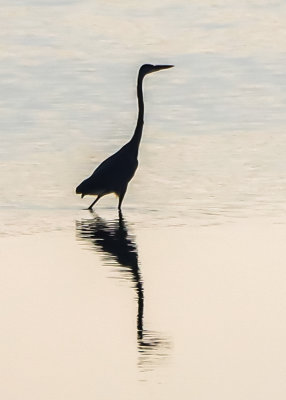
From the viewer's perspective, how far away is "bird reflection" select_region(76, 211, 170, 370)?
9891mm

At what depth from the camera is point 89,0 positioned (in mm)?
30906

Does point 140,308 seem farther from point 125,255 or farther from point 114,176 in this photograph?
point 114,176

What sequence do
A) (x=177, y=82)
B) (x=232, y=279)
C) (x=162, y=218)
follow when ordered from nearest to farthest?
(x=232, y=279), (x=162, y=218), (x=177, y=82)

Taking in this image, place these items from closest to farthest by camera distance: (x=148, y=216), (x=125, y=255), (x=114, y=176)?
1. (x=125, y=255)
2. (x=148, y=216)
3. (x=114, y=176)

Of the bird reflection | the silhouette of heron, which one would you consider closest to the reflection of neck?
the bird reflection

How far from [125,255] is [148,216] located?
1805 millimetres

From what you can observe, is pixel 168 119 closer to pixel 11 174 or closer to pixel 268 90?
pixel 268 90

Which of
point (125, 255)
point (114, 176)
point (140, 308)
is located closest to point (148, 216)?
point (114, 176)

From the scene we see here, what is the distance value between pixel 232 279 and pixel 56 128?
7.83 m

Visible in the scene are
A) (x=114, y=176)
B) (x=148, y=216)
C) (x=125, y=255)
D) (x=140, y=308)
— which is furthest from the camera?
(x=114, y=176)

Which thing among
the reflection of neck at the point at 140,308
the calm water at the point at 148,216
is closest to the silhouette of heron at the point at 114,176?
the calm water at the point at 148,216

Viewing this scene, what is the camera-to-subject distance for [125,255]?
498 inches

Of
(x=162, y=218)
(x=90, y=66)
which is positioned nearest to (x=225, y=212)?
(x=162, y=218)

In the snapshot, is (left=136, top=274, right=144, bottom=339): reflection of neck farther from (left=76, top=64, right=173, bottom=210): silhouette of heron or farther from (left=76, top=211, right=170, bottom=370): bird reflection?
(left=76, top=64, right=173, bottom=210): silhouette of heron
